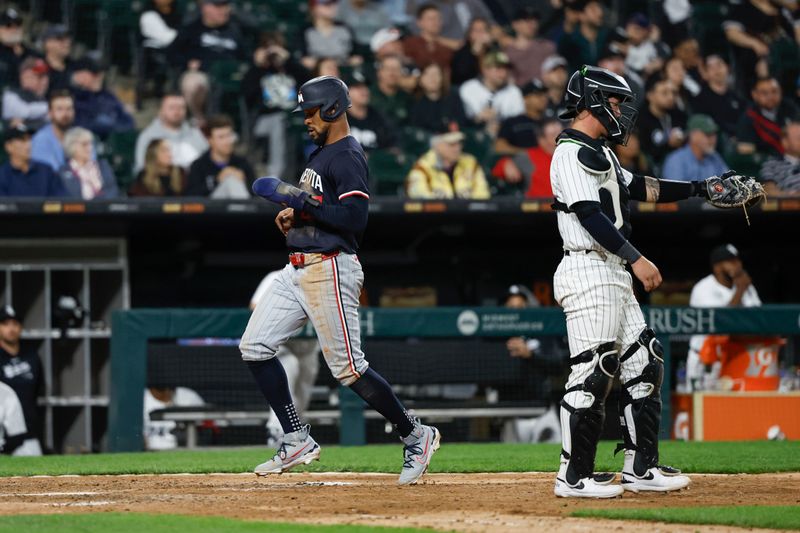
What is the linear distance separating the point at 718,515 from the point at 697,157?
8.69 meters

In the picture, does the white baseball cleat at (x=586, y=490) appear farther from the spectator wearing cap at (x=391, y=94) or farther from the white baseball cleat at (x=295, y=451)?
the spectator wearing cap at (x=391, y=94)

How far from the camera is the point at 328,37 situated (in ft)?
44.1

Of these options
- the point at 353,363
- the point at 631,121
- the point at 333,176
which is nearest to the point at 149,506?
the point at 353,363

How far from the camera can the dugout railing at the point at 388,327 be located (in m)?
9.34

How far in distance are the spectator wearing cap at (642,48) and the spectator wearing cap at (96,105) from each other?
5.32 metres

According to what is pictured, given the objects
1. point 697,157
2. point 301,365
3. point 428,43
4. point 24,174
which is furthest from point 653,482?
point 428,43

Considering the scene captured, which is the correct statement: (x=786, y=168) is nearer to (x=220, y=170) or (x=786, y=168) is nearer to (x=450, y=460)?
(x=220, y=170)

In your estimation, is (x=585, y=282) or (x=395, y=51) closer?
(x=585, y=282)

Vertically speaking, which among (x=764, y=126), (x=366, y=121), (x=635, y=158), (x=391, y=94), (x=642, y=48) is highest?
(x=642, y=48)

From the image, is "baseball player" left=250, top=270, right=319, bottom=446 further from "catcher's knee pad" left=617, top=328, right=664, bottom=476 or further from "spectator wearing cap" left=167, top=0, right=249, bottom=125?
"catcher's knee pad" left=617, top=328, right=664, bottom=476

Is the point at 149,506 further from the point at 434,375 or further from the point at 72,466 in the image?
the point at 434,375

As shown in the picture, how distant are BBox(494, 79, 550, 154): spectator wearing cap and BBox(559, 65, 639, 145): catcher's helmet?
23.6 ft

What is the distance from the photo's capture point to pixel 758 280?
1380 centimetres

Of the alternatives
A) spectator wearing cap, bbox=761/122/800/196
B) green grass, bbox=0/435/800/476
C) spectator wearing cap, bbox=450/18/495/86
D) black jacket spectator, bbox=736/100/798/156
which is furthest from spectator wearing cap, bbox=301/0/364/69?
green grass, bbox=0/435/800/476
